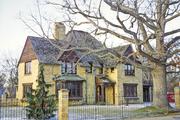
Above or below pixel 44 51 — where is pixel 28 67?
below

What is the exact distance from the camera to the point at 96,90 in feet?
138

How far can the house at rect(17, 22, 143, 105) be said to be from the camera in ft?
126

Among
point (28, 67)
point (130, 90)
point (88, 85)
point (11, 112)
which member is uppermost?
point (28, 67)

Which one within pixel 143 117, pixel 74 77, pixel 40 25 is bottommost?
pixel 143 117

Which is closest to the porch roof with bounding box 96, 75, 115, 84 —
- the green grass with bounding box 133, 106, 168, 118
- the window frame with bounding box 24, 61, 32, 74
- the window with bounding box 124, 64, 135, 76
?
the window with bounding box 124, 64, 135, 76

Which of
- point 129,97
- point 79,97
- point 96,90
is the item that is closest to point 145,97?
point 129,97

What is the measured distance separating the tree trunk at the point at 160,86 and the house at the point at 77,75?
9.57m

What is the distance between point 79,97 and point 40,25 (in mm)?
16435

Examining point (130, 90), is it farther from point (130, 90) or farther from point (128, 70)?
point (128, 70)

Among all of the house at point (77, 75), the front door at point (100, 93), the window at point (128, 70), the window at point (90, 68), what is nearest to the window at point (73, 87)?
the house at point (77, 75)

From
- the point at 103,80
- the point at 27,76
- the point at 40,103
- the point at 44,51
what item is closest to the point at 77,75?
the point at 103,80

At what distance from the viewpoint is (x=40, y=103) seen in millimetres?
18312

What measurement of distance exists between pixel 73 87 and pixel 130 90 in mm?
9258

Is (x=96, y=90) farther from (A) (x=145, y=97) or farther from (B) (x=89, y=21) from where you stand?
(B) (x=89, y=21)
